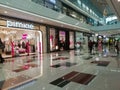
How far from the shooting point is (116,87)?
3.51m

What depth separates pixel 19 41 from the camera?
43.6 ft

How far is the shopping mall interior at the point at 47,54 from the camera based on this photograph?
4088mm

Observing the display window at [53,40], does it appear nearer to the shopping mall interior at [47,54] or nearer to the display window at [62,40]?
the shopping mall interior at [47,54]

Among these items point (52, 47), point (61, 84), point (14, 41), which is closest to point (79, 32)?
point (52, 47)

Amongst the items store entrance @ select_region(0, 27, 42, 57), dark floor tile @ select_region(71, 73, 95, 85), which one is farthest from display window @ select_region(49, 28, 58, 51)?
dark floor tile @ select_region(71, 73, 95, 85)

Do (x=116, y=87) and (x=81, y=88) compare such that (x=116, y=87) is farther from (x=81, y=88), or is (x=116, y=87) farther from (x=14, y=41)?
(x=14, y=41)

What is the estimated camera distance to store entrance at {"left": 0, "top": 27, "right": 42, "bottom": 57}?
1144 cm

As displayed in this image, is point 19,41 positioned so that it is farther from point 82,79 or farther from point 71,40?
point 82,79

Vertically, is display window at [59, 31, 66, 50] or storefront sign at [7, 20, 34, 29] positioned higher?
storefront sign at [7, 20, 34, 29]

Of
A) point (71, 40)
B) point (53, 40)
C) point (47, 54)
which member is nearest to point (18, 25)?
point (47, 54)

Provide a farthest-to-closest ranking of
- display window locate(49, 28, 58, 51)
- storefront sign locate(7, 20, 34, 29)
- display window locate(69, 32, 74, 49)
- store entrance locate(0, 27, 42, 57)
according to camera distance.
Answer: display window locate(69, 32, 74, 49) < display window locate(49, 28, 58, 51) < store entrance locate(0, 27, 42, 57) < storefront sign locate(7, 20, 34, 29)

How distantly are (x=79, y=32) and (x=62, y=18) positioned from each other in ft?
35.1

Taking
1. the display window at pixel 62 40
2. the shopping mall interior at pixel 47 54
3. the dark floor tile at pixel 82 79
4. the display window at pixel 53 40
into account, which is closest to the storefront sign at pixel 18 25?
the shopping mall interior at pixel 47 54

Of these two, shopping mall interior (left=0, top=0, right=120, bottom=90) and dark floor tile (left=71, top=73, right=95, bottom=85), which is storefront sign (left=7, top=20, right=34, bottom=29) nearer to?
shopping mall interior (left=0, top=0, right=120, bottom=90)
